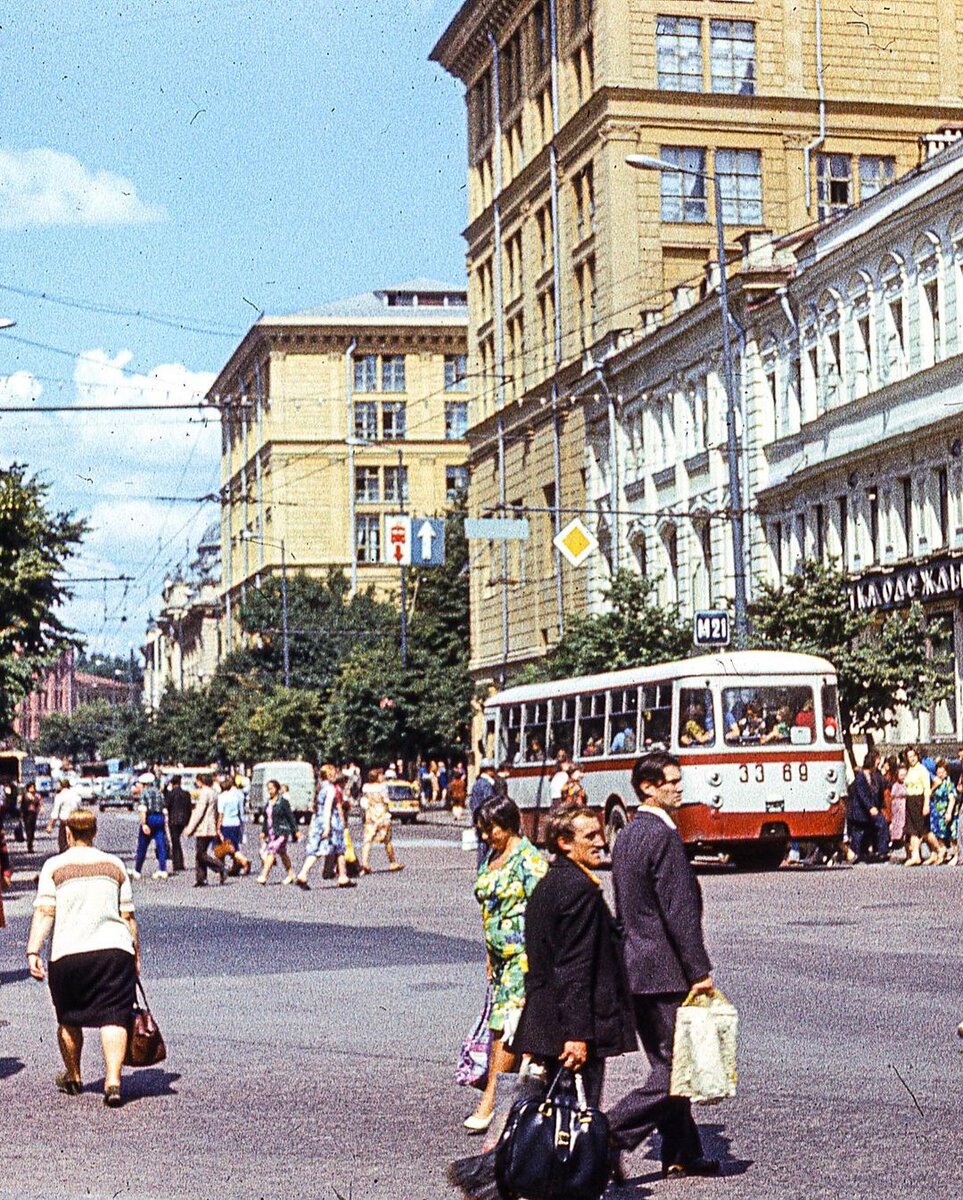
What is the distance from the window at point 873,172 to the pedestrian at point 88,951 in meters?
64.0

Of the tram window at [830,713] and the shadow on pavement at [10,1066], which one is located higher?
the tram window at [830,713]

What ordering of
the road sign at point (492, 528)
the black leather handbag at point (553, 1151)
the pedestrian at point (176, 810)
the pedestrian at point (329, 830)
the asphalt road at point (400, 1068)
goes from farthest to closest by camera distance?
the road sign at point (492, 528) < the pedestrian at point (176, 810) < the pedestrian at point (329, 830) < the asphalt road at point (400, 1068) < the black leather handbag at point (553, 1151)

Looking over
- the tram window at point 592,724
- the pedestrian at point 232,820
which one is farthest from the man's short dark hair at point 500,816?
the tram window at point 592,724

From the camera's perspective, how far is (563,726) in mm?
40500

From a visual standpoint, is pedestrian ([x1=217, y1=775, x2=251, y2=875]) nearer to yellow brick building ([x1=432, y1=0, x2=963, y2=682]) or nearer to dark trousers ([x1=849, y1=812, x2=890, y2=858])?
dark trousers ([x1=849, y1=812, x2=890, y2=858])

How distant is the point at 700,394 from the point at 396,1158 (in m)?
50.9

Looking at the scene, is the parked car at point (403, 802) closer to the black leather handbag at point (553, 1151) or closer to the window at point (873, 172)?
the window at point (873, 172)

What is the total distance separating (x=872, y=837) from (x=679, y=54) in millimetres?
41415


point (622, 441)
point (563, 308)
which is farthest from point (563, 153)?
point (622, 441)

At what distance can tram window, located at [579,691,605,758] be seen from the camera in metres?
38.0

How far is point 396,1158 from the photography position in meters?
9.98

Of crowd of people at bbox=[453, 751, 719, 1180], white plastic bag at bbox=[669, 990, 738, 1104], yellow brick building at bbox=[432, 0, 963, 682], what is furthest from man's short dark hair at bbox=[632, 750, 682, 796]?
yellow brick building at bbox=[432, 0, 963, 682]

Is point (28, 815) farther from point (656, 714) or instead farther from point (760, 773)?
point (760, 773)

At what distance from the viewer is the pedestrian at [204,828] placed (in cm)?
3578
